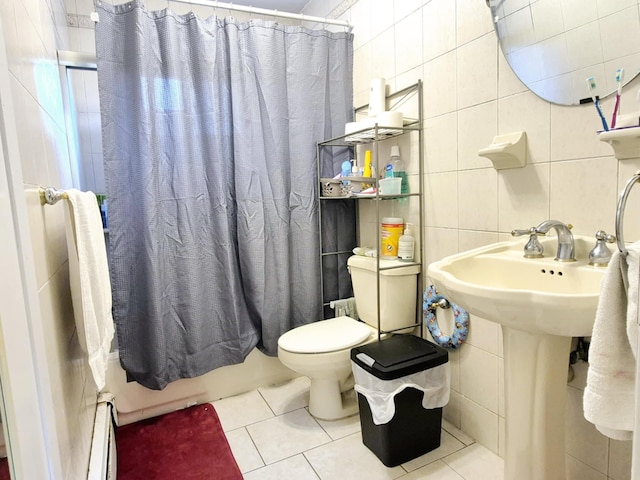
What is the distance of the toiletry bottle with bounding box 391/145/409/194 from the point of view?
1.92 metres

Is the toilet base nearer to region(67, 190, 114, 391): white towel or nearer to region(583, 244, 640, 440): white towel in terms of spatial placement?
region(67, 190, 114, 391): white towel

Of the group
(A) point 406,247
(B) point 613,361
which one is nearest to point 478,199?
(A) point 406,247

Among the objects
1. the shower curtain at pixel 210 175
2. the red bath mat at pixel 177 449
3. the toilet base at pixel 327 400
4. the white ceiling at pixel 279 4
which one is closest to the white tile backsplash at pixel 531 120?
the shower curtain at pixel 210 175

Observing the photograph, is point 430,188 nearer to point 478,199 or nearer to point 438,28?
point 478,199

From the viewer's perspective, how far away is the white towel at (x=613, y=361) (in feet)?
2.13

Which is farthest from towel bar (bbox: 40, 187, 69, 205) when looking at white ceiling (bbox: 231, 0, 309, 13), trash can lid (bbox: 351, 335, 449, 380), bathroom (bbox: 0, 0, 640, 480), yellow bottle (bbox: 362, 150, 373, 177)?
white ceiling (bbox: 231, 0, 309, 13)

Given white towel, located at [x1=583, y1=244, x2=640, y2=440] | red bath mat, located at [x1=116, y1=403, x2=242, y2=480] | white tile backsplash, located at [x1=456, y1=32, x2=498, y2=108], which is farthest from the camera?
red bath mat, located at [x1=116, y1=403, x2=242, y2=480]

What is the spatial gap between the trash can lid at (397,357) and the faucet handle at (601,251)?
688 mm

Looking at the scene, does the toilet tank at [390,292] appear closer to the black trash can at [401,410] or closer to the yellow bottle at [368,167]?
the black trash can at [401,410]

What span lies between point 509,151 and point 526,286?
46 cm

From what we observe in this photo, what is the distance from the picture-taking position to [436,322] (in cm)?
182

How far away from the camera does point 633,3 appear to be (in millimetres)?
1071

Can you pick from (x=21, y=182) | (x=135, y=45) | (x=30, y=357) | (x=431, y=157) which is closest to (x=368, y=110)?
(x=431, y=157)

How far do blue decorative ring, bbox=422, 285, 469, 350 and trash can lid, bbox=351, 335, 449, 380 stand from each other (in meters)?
0.11
